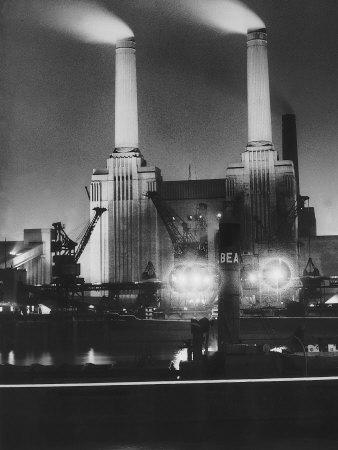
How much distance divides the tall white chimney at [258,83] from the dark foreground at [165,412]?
84.7 m

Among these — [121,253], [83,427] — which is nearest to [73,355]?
[83,427]

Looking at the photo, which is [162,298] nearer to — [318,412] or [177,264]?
[177,264]

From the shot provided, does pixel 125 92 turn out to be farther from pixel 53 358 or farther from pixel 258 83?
pixel 53 358

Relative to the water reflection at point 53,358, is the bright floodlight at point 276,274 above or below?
above

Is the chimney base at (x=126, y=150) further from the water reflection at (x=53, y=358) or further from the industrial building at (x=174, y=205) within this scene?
the water reflection at (x=53, y=358)

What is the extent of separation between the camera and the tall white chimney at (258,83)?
105m

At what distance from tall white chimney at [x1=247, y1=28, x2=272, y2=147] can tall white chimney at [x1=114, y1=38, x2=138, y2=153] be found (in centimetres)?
1449

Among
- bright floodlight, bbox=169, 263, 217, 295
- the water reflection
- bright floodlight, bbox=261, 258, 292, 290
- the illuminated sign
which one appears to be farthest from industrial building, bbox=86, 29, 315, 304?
the illuminated sign

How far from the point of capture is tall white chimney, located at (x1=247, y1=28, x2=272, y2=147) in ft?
344

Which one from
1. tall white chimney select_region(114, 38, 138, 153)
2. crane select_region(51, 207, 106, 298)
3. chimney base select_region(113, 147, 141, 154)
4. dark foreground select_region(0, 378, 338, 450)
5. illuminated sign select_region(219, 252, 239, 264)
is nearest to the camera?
dark foreground select_region(0, 378, 338, 450)

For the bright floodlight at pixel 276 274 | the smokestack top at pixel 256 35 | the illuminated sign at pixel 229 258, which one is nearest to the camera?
the illuminated sign at pixel 229 258

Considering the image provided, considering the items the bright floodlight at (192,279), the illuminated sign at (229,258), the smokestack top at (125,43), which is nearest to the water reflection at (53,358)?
the illuminated sign at (229,258)

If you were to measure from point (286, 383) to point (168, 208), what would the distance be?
285ft

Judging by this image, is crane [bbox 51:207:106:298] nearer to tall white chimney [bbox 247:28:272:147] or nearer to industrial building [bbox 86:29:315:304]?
industrial building [bbox 86:29:315:304]
